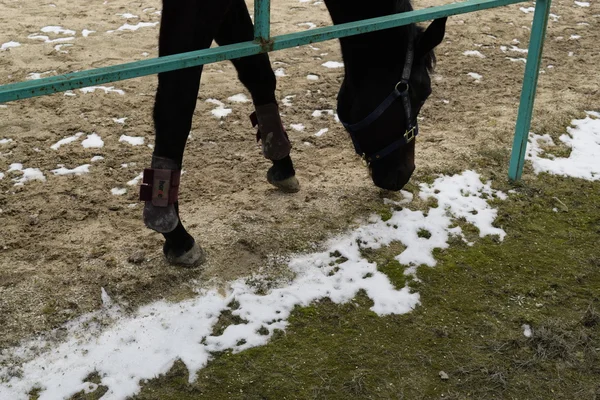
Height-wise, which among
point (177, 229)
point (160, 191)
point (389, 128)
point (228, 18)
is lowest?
point (177, 229)

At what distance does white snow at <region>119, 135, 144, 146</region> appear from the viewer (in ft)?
11.0

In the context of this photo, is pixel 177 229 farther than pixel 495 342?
Yes

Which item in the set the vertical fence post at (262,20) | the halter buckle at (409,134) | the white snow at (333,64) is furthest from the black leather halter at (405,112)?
the white snow at (333,64)

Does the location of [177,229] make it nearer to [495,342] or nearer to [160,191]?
[160,191]

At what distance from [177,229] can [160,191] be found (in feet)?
0.71

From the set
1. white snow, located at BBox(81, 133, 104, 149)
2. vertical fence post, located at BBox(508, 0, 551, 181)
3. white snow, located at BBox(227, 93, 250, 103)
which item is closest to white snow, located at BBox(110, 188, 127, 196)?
white snow, located at BBox(81, 133, 104, 149)

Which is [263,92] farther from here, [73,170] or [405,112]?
[73,170]

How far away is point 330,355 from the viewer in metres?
2.02

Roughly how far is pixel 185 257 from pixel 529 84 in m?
1.86

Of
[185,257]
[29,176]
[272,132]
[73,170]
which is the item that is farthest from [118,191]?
[272,132]

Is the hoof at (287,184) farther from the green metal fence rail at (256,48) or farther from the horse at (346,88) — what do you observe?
the green metal fence rail at (256,48)

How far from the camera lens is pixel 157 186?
2219 mm

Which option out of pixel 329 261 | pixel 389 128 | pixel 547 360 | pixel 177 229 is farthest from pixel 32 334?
pixel 547 360

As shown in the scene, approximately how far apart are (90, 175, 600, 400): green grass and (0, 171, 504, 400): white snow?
0.18 ft
